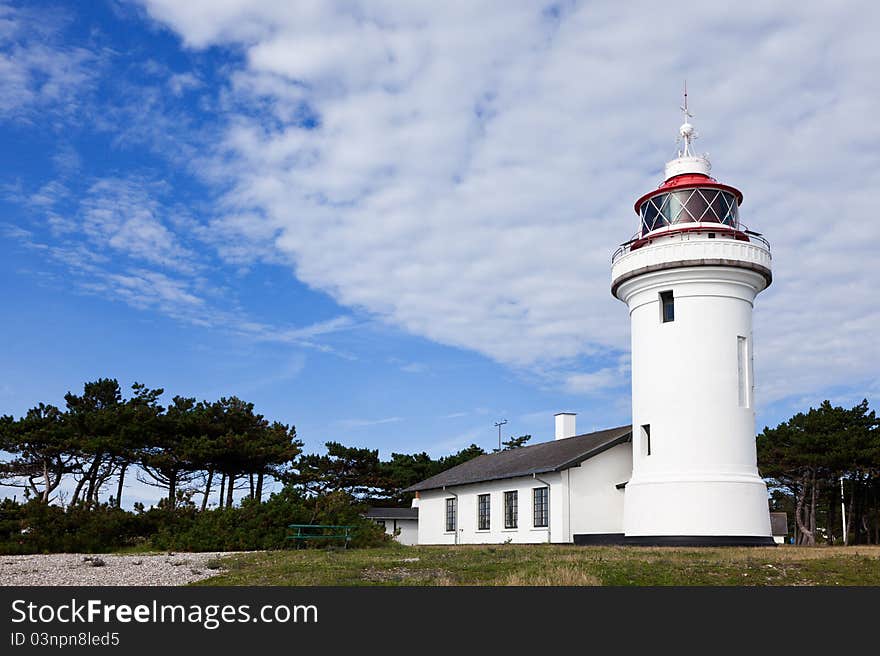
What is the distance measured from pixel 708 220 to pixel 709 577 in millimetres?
12927

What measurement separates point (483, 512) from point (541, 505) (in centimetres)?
393

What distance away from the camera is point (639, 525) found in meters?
23.1

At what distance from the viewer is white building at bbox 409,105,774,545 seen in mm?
22109

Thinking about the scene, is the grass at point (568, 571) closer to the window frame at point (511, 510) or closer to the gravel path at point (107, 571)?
the gravel path at point (107, 571)

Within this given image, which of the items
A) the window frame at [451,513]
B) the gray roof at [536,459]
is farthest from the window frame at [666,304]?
the window frame at [451,513]

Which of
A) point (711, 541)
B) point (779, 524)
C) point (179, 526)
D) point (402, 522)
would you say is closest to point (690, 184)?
point (711, 541)

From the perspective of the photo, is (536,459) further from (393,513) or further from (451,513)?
(393,513)

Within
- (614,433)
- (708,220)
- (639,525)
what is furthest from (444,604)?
(614,433)

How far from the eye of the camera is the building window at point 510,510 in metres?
27.6

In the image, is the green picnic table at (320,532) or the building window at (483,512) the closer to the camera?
the green picnic table at (320,532)

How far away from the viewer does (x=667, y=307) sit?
23500mm

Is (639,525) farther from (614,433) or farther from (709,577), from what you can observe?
(709,577)

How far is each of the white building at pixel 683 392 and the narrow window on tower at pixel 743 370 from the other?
0.03 meters

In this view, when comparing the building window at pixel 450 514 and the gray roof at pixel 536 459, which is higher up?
the gray roof at pixel 536 459
